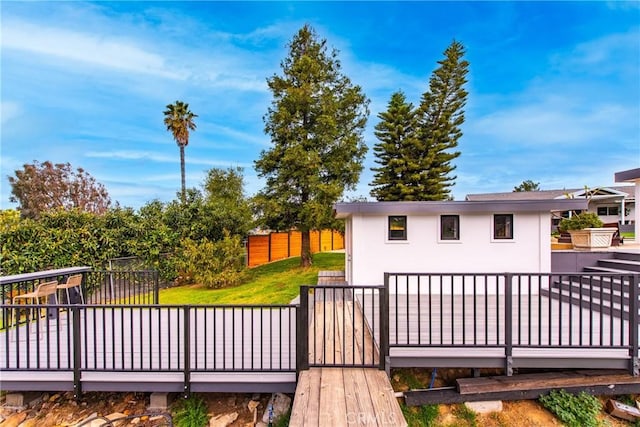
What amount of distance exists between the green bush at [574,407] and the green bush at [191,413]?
3.95 metres

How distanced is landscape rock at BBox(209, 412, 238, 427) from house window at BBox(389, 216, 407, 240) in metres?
4.78

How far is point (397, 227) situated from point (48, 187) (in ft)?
93.1

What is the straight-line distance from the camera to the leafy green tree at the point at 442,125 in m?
19.1

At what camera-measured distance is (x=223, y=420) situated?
11.3ft

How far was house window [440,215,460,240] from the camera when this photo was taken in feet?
22.8

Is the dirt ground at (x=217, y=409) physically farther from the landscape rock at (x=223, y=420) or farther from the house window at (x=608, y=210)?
the house window at (x=608, y=210)

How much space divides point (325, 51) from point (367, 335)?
11743mm

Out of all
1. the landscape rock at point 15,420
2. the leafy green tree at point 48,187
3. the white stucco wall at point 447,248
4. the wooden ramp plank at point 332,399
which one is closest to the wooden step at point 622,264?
the white stucco wall at point 447,248

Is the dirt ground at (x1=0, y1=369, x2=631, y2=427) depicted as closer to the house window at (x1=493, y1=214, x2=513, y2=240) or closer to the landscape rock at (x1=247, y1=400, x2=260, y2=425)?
the landscape rock at (x1=247, y1=400, x2=260, y2=425)

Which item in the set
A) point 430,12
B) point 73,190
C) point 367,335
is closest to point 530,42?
point 430,12

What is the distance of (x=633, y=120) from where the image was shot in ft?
41.7

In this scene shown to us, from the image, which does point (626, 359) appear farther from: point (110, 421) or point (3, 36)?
point (3, 36)

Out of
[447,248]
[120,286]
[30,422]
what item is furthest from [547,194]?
[30,422]

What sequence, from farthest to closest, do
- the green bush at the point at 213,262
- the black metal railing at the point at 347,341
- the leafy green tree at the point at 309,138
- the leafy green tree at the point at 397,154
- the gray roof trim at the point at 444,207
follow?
the leafy green tree at the point at 397,154 < the leafy green tree at the point at 309,138 < the green bush at the point at 213,262 < the gray roof trim at the point at 444,207 < the black metal railing at the point at 347,341
